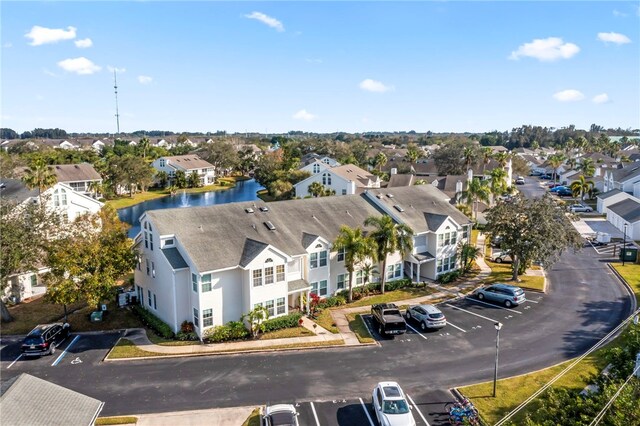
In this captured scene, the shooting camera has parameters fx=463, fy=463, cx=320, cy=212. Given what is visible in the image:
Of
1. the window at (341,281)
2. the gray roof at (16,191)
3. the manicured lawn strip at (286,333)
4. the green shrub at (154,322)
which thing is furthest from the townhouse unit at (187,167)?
the manicured lawn strip at (286,333)

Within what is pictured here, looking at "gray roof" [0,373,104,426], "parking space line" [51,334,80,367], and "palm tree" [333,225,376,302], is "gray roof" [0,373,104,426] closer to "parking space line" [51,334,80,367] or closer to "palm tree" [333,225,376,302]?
"parking space line" [51,334,80,367]

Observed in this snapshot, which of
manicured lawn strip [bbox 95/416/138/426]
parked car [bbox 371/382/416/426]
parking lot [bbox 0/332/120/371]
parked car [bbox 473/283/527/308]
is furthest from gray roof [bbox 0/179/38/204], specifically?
parked car [bbox 473/283/527/308]

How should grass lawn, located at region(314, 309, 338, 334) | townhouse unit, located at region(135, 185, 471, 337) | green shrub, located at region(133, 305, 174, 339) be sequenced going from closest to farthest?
townhouse unit, located at region(135, 185, 471, 337) < green shrub, located at region(133, 305, 174, 339) < grass lawn, located at region(314, 309, 338, 334)

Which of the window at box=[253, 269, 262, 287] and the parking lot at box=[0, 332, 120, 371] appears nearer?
the parking lot at box=[0, 332, 120, 371]

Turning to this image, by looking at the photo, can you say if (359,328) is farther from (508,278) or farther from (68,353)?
(68,353)

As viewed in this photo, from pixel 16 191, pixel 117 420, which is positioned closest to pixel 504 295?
pixel 117 420

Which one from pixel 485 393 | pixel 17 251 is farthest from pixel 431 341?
pixel 17 251
